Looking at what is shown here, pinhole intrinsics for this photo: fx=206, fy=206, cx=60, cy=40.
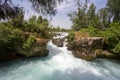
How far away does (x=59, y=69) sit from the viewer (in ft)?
43.0

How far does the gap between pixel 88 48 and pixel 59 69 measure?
4186mm

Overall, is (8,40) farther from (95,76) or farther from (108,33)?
(108,33)

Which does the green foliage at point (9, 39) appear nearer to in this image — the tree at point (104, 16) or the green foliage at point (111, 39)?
the green foliage at point (111, 39)

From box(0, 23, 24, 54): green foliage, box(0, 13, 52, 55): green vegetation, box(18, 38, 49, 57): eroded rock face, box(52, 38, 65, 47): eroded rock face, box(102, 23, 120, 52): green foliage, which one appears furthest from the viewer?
box(52, 38, 65, 47): eroded rock face

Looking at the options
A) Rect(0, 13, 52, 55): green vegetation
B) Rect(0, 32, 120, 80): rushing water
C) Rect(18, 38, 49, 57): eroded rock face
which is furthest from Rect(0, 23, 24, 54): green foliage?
Rect(0, 32, 120, 80): rushing water

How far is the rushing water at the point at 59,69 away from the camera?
38.9 ft

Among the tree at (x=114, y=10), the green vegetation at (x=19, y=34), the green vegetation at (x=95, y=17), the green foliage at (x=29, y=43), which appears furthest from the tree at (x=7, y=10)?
the tree at (x=114, y=10)

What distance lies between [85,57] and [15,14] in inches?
420

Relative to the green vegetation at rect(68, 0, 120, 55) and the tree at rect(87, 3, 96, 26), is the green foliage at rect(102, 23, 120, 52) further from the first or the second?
the tree at rect(87, 3, 96, 26)

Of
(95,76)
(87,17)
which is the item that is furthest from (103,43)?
(87,17)

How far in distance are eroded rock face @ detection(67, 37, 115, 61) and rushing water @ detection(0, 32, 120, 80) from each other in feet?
1.80

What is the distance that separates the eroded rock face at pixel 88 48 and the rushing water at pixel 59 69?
55 centimetres

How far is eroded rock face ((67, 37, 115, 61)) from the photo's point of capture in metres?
16.1

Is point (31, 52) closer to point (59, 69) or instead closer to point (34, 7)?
point (59, 69)
